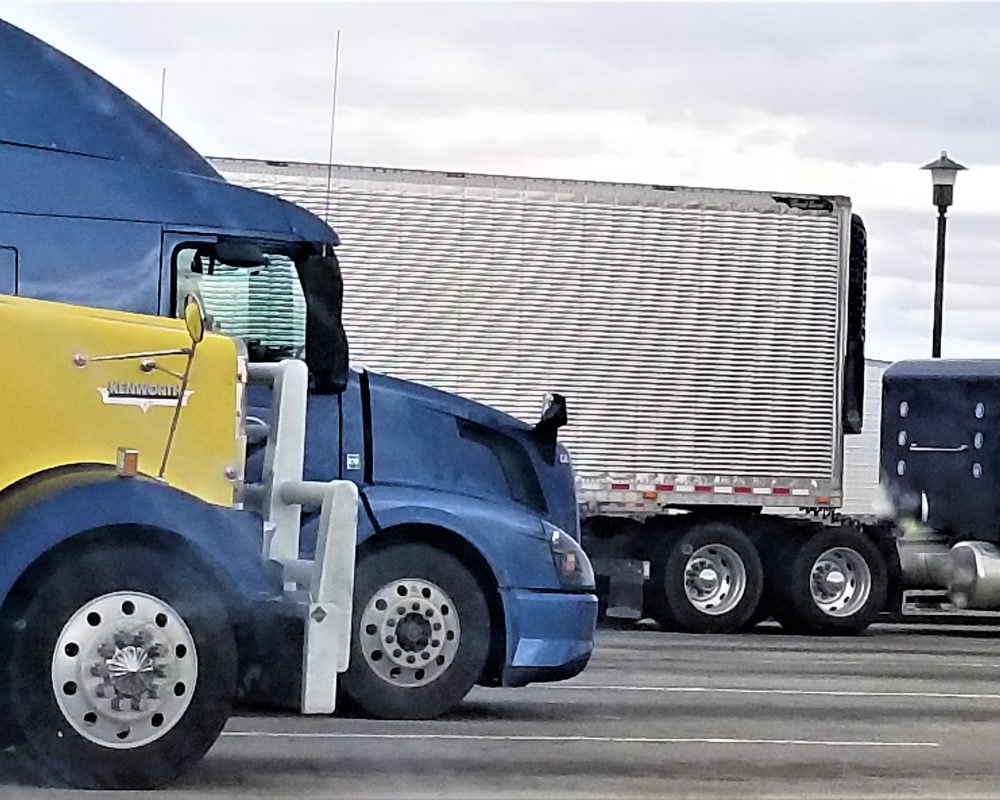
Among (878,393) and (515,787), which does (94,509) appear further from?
(878,393)

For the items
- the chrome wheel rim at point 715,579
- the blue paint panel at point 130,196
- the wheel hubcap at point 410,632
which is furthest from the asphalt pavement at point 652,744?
the chrome wheel rim at point 715,579

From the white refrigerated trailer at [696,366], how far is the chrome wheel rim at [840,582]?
0.02 metres

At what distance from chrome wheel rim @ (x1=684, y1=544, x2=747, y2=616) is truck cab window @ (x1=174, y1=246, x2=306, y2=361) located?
7.96 metres

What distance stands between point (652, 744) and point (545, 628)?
806mm

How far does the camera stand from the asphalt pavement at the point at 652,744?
8.72 m

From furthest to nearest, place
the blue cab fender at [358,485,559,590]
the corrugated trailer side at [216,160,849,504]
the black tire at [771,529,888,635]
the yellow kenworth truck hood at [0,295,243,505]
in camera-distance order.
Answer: the black tire at [771,529,888,635] → the corrugated trailer side at [216,160,849,504] → the blue cab fender at [358,485,559,590] → the yellow kenworth truck hood at [0,295,243,505]

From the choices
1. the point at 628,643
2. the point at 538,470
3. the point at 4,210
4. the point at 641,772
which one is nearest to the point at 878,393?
the point at 628,643

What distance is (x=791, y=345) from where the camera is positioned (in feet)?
57.9

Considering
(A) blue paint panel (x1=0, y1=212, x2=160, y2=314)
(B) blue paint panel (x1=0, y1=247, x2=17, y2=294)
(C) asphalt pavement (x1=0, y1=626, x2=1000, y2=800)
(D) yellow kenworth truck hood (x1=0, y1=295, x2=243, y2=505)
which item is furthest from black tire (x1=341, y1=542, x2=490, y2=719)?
(B) blue paint panel (x1=0, y1=247, x2=17, y2=294)

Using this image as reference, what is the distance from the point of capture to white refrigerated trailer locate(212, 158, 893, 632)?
1577 cm

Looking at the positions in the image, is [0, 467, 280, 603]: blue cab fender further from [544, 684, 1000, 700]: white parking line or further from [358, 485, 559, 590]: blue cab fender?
[544, 684, 1000, 700]: white parking line

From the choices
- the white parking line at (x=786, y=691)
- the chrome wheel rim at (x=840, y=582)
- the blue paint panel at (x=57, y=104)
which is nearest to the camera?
the blue paint panel at (x=57, y=104)

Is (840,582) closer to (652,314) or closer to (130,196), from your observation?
(652,314)

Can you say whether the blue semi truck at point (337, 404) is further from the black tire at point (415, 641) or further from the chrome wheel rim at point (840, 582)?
the chrome wheel rim at point (840, 582)
